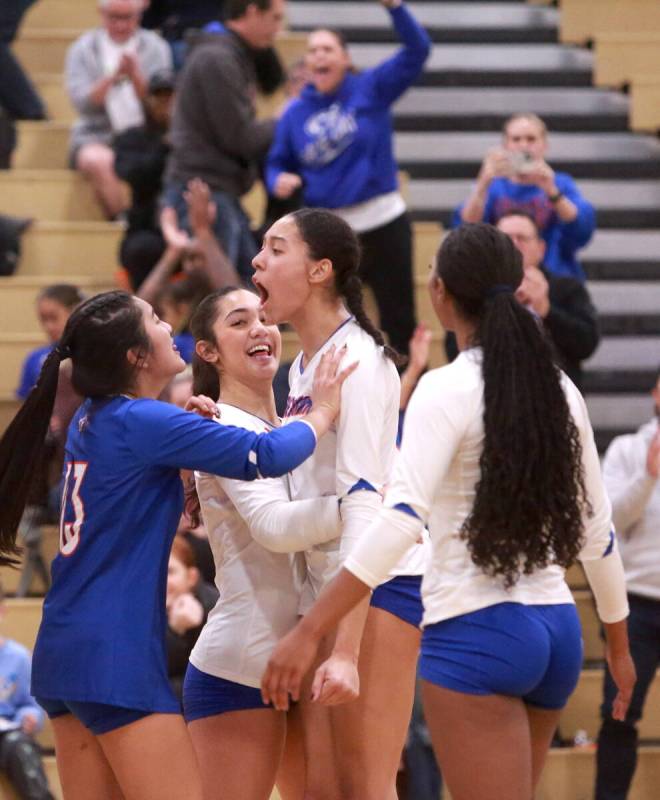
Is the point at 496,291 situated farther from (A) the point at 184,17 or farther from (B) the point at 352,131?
(A) the point at 184,17

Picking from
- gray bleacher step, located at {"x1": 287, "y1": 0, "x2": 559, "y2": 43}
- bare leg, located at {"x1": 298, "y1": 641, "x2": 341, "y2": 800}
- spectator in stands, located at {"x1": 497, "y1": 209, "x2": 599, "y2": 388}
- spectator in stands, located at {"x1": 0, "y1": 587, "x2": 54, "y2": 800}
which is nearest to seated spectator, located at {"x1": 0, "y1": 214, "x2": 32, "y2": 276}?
spectator in stands, located at {"x1": 0, "y1": 587, "x2": 54, "y2": 800}

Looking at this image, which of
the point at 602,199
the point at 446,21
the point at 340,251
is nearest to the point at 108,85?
the point at 446,21

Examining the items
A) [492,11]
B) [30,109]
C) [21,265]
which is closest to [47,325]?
[21,265]

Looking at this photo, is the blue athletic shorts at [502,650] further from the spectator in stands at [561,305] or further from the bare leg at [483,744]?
the spectator in stands at [561,305]

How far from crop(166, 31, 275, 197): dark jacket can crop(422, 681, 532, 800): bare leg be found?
3639 mm

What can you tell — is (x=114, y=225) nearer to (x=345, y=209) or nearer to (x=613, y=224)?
(x=345, y=209)

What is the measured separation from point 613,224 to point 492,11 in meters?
1.77

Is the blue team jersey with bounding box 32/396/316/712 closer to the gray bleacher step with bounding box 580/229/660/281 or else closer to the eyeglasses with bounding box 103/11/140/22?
the gray bleacher step with bounding box 580/229/660/281

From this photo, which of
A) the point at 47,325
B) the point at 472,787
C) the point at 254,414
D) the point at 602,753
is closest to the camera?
the point at 472,787

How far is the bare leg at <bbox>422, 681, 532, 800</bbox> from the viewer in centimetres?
279

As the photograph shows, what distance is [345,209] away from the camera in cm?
605

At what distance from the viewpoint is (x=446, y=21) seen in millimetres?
8375

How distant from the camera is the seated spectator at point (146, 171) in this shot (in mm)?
6340

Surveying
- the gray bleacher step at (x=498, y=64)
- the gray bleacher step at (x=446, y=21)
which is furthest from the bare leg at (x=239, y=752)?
the gray bleacher step at (x=446, y=21)
